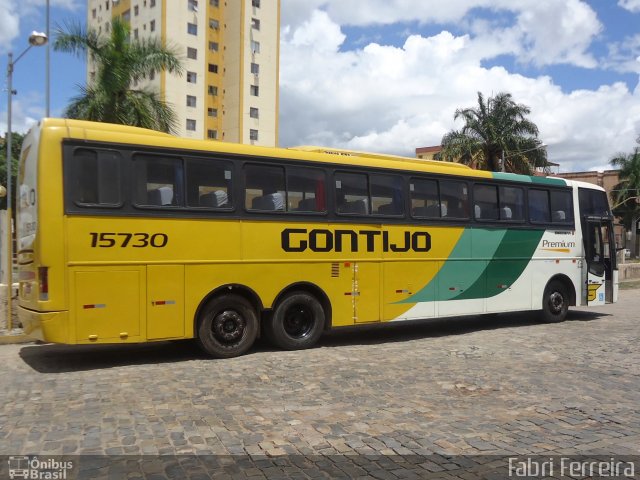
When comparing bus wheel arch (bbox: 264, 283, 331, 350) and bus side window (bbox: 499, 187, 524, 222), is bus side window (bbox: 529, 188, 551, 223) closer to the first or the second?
bus side window (bbox: 499, 187, 524, 222)

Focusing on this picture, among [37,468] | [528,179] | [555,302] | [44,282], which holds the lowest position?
[37,468]

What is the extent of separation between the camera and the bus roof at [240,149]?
26.0ft

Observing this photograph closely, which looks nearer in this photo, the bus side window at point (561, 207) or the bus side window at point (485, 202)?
the bus side window at point (485, 202)

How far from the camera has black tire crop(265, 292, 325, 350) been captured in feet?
31.1

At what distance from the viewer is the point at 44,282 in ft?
25.1

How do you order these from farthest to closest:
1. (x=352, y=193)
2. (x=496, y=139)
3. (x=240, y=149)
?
(x=496, y=139)
(x=352, y=193)
(x=240, y=149)

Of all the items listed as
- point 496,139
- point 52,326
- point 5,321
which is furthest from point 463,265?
point 496,139

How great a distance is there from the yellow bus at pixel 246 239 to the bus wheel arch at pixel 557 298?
2.11 ft

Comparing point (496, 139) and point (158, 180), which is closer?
point (158, 180)

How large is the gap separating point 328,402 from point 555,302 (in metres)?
8.88

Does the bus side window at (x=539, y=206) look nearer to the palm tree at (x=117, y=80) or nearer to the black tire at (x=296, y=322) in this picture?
the black tire at (x=296, y=322)

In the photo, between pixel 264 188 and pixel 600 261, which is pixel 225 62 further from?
pixel 264 188

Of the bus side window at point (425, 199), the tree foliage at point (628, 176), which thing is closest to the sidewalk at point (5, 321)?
the bus side window at point (425, 199)

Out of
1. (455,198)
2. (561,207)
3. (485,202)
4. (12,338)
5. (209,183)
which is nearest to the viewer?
(209,183)
